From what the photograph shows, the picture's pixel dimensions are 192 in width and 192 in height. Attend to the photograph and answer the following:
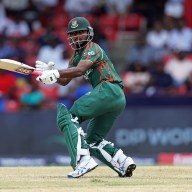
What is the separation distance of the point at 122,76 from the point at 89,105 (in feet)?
24.6

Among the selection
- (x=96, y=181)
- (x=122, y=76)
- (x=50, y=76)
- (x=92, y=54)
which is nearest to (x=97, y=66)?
(x=92, y=54)

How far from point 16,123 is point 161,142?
2699 mm

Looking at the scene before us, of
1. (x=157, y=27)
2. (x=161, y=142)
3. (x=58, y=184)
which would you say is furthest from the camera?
(x=157, y=27)

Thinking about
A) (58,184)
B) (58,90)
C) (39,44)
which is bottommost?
(58,184)

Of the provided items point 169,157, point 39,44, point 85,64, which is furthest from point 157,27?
point 85,64

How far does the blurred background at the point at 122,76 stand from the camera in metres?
14.0

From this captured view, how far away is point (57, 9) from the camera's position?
18750mm

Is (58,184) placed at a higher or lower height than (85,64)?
lower

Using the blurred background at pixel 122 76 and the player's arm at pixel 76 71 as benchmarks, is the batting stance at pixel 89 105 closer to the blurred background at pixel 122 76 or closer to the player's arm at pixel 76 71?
the player's arm at pixel 76 71

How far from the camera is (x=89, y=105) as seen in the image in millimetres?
8102

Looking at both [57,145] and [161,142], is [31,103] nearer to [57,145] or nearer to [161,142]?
[57,145]

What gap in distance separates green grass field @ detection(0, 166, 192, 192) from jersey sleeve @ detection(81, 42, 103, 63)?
1252mm

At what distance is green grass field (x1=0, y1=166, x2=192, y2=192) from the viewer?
7.00 meters

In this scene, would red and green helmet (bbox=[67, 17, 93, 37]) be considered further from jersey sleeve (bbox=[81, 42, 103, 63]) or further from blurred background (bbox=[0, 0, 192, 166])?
blurred background (bbox=[0, 0, 192, 166])
